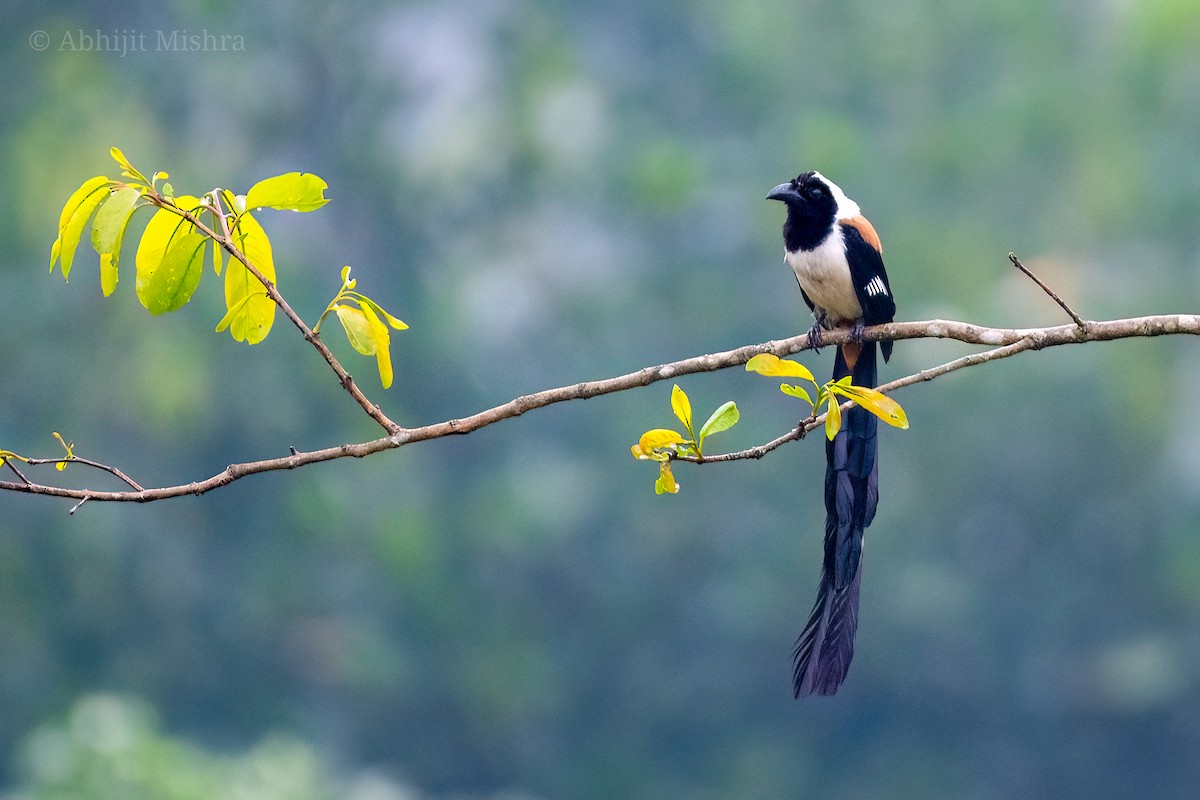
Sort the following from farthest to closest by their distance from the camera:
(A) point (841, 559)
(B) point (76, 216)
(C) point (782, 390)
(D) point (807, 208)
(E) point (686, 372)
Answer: (D) point (807, 208)
(A) point (841, 559)
(E) point (686, 372)
(C) point (782, 390)
(B) point (76, 216)

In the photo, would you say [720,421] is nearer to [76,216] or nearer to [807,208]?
[76,216]

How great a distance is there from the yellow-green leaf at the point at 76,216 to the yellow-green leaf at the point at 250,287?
124mm

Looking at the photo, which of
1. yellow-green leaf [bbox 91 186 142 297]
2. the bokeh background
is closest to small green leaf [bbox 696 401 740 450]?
yellow-green leaf [bbox 91 186 142 297]

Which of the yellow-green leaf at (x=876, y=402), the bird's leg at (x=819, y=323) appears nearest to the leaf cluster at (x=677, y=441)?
the yellow-green leaf at (x=876, y=402)

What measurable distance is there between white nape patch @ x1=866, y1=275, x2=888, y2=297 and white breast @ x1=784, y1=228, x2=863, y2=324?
24 millimetres

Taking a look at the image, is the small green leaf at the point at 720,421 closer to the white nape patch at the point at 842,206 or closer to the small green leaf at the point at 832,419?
the small green leaf at the point at 832,419

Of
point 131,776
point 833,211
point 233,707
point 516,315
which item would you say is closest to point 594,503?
point 516,315

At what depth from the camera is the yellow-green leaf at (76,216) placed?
1.04 meters

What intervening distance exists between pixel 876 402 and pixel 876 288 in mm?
920

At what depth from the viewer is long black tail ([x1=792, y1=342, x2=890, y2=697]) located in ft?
4.92

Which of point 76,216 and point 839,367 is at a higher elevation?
point 839,367

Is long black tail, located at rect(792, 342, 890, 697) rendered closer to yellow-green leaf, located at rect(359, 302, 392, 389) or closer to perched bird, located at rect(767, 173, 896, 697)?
perched bird, located at rect(767, 173, 896, 697)

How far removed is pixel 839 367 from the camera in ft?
6.58

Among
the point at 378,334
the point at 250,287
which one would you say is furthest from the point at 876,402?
the point at 250,287
